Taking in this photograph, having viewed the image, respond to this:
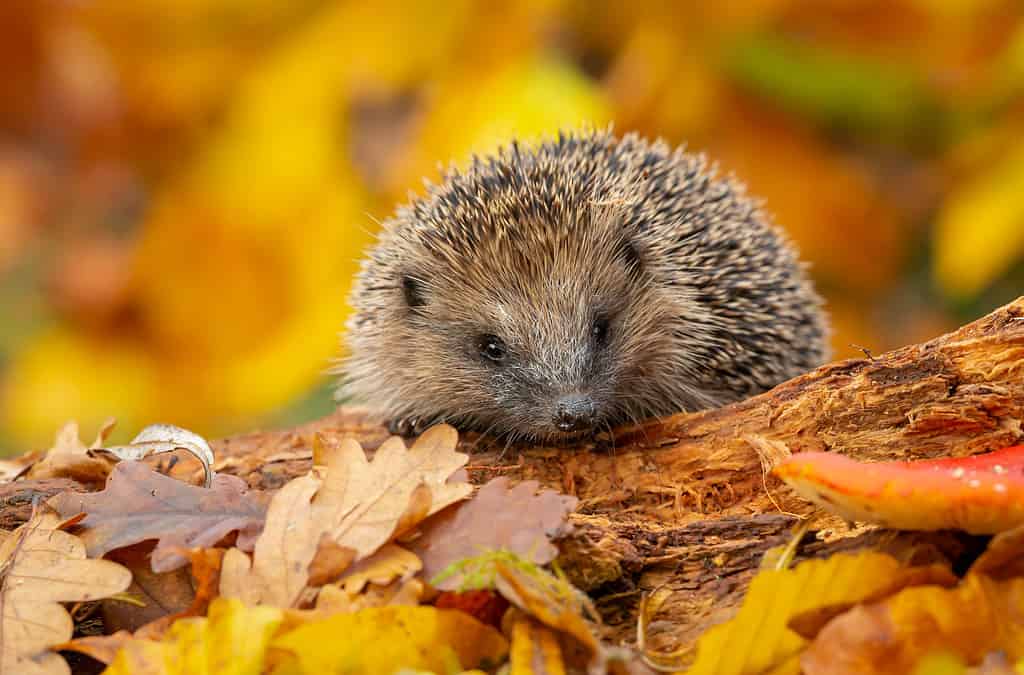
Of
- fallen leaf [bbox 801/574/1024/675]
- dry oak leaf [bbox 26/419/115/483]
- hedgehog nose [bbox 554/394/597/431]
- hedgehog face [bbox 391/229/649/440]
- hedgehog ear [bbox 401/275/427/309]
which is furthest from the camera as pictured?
hedgehog ear [bbox 401/275/427/309]

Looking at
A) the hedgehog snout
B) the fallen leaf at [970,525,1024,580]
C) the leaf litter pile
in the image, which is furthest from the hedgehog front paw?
the fallen leaf at [970,525,1024,580]

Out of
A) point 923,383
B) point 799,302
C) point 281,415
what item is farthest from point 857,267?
point 923,383

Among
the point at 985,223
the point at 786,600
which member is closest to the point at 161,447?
the point at 786,600

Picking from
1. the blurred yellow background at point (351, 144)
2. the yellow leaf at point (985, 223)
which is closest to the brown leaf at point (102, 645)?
the blurred yellow background at point (351, 144)

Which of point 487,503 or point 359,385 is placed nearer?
point 487,503

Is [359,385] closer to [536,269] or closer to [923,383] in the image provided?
[536,269]

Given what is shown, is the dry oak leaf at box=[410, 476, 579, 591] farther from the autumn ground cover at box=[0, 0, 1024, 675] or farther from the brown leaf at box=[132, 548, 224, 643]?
the brown leaf at box=[132, 548, 224, 643]
